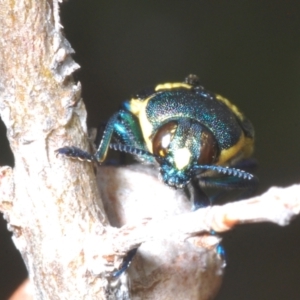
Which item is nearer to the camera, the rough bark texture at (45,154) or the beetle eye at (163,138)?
the rough bark texture at (45,154)

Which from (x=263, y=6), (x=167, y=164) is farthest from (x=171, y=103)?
(x=263, y=6)

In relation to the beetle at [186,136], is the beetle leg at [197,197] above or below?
below

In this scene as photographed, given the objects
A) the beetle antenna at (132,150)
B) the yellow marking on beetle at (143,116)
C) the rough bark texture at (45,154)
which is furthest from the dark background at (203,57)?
the rough bark texture at (45,154)

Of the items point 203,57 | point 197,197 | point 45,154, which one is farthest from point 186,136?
point 203,57

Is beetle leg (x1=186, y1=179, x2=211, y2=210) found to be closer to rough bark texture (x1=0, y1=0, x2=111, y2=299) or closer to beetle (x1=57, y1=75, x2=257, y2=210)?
beetle (x1=57, y1=75, x2=257, y2=210)

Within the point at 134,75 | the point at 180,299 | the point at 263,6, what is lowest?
the point at 180,299

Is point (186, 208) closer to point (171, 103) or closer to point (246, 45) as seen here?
point (171, 103)

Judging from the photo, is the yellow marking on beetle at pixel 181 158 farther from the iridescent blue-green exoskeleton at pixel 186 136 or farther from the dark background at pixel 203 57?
the dark background at pixel 203 57
